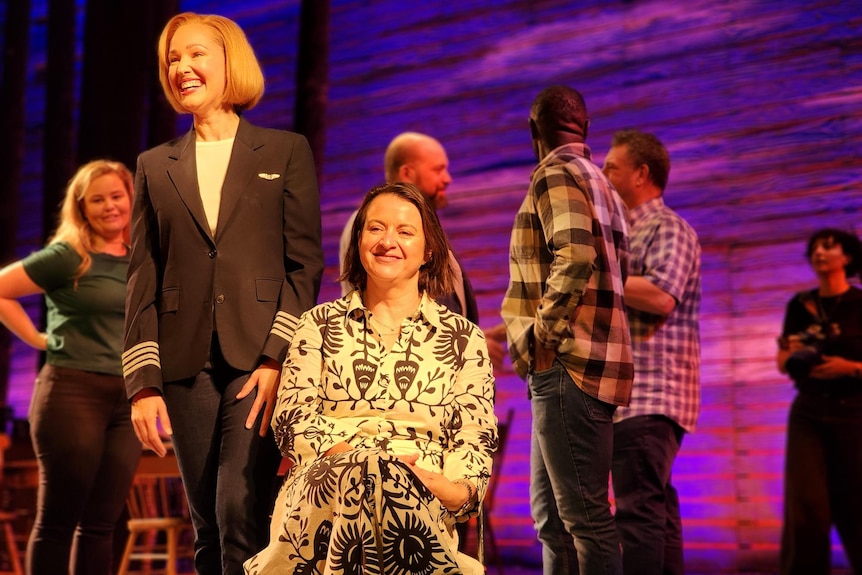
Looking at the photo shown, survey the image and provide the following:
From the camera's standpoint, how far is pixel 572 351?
270 centimetres

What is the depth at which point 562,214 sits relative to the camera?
2.73 m

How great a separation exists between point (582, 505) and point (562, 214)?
0.81 meters

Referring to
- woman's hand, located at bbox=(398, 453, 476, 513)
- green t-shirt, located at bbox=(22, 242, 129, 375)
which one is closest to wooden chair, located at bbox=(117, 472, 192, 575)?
green t-shirt, located at bbox=(22, 242, 129, 375)

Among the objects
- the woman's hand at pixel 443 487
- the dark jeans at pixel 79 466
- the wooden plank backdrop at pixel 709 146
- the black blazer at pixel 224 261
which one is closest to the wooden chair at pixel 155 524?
the dark jeans at pixel 79 466

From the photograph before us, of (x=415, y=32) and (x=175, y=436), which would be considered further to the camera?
(x=415, y=32)

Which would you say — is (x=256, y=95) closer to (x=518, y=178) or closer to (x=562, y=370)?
(x=562, y=370)

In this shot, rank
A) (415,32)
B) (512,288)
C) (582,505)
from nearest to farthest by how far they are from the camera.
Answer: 1. (582,505)
2. (512,288)
3. (415,32)

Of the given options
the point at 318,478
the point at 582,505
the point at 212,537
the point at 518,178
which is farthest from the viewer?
the point at 518,178

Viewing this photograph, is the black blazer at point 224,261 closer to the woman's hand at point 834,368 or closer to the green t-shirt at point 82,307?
the green t-shirt at point 82,307

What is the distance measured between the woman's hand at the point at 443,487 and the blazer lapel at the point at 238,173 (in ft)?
2.41

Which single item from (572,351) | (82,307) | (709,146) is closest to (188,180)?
(572,351)

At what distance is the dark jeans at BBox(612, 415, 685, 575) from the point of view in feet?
9.76

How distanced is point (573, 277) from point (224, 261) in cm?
97

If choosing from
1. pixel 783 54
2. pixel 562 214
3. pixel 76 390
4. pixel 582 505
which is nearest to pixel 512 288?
pixel 562 214
